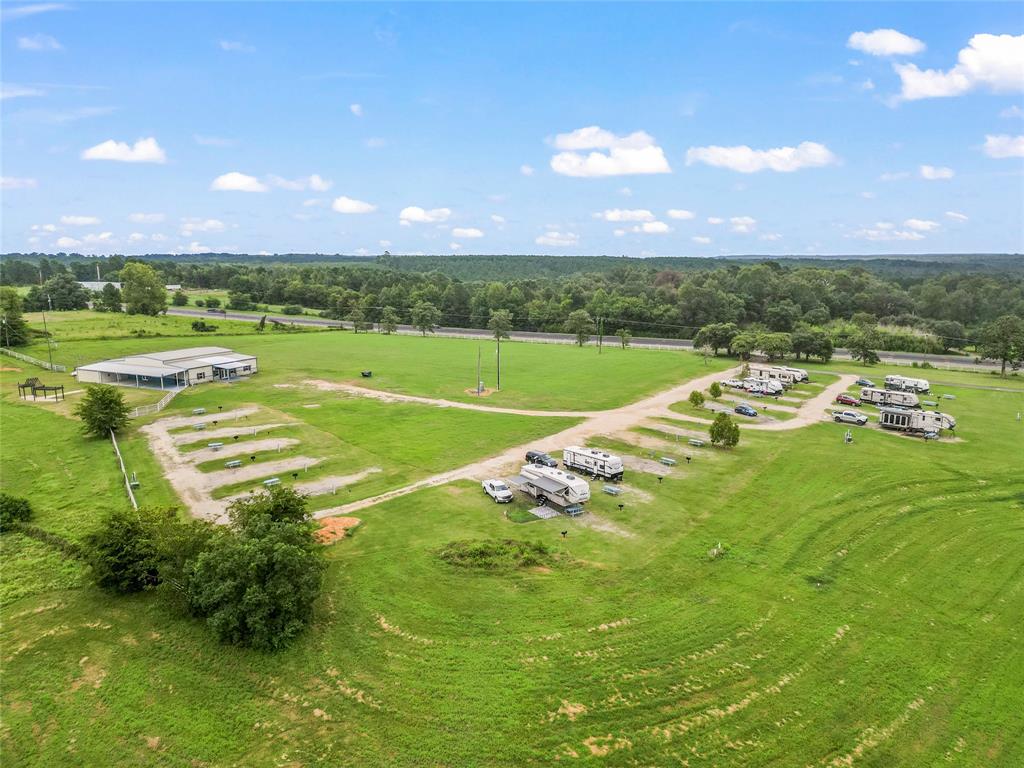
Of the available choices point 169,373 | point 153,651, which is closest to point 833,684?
point 153,651

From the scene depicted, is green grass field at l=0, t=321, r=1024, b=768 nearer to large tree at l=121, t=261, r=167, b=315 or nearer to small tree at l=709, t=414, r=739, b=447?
small tree at l=709, t=414, r=739, b=447

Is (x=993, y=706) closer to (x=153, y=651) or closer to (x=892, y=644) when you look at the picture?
(x=892, y=644)

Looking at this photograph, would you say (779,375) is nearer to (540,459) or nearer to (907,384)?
(907,384)

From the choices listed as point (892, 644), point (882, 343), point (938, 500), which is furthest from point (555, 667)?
point (882, 343)

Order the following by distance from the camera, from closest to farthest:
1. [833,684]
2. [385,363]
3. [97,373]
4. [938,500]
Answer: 1. [833,684]
2. [938,500]
3. [97,373]
4. [385,363]

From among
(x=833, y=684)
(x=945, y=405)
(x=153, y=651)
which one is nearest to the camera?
(x=833, y=684)

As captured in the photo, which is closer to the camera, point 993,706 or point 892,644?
point 993,706

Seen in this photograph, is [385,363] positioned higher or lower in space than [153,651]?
higher

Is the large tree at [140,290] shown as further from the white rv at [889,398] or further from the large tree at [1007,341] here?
the large tree at [1007,341]

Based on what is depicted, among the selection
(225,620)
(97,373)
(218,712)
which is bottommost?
(218,712)

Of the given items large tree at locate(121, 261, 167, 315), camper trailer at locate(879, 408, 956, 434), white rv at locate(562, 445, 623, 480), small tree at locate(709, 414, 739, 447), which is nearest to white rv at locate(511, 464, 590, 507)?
white rv at locate(562, 445, 623, 480)
